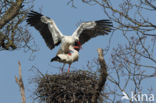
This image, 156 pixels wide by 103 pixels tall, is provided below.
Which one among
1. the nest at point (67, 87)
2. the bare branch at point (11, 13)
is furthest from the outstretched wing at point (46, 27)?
the nest at point (67, 87)

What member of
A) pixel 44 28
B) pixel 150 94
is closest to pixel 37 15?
pixel 44 28

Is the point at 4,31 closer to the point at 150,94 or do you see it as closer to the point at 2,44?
the point at 2,44

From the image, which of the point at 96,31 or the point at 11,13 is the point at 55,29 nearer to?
the point at 96,31

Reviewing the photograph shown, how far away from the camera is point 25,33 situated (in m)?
9.46

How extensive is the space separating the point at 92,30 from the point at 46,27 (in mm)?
1381

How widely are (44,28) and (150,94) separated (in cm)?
440

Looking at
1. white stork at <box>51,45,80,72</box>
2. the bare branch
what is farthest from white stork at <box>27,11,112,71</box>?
the bare branch

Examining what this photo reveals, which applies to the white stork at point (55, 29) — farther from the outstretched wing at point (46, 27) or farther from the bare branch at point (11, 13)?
the bare branch at point (11, 13)

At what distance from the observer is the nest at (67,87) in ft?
22.4

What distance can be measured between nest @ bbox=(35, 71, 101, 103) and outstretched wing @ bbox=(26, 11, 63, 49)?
2.28 m

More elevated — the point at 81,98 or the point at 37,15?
the point at 37,15

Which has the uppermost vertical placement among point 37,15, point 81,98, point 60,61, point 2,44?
point 37,15

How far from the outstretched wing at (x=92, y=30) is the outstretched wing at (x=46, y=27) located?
0.67 metres

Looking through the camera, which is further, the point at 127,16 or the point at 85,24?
the point at 85,24
